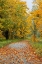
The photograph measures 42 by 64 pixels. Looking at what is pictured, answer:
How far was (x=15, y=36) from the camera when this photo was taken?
222 ft

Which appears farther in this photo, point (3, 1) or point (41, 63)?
point (3, 1)

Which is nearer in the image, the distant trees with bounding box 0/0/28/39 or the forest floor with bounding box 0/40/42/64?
the forest floor with bounding box 0/40/42/64

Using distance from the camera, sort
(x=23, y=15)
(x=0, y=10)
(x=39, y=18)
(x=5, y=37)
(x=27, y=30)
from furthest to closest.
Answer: (x=27, y=30) < (x=23, y=15) < (x=5, y=37) < (x=0, y=10) < (x=39, y=18)

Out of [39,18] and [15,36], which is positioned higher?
[39,18]

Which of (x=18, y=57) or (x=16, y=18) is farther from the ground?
(x=16, y=18)

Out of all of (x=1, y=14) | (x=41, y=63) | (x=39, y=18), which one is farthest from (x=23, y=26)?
(x=41, y=63)

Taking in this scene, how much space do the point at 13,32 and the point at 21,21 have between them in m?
3.45

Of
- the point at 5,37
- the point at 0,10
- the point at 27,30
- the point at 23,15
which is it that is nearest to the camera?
the point at 0,10

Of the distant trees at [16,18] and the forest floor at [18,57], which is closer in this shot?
the forest floor at [18,57]

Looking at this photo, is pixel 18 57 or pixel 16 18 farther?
pixel 16 18

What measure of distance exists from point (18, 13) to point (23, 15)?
3.47m

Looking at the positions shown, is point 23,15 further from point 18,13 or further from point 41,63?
point 41,63

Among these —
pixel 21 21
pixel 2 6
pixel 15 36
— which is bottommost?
pixel 15 36

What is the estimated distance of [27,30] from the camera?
232 feet
